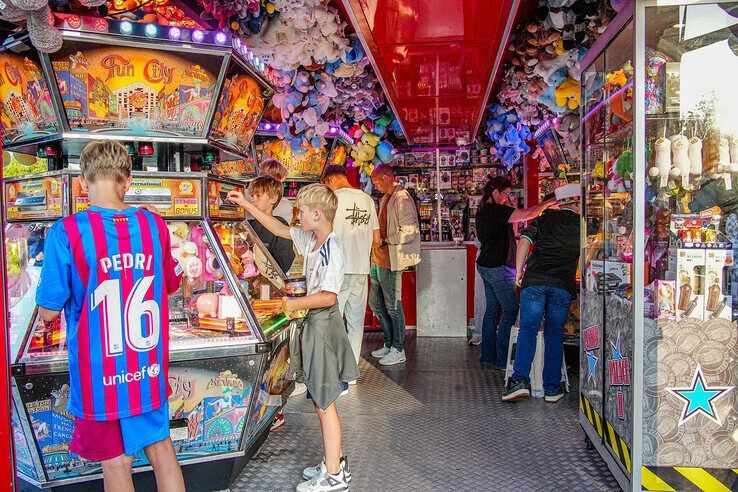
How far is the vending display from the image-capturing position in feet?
7.69

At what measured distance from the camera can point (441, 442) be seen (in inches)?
132

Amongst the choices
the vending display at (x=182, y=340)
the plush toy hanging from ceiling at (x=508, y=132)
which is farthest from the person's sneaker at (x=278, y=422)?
the plush toy hanging from ceiling at (x=508, y=132)

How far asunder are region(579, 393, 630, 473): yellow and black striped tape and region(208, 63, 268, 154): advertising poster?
231 cm

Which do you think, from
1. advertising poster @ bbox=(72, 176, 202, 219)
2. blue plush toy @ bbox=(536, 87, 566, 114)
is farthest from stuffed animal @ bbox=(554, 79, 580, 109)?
advertising poster @ bbox=(72, 176, 202, 219)

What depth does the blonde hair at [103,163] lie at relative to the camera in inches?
80.4

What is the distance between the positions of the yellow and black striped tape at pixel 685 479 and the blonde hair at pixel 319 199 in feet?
5.75

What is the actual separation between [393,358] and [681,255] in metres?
3.18

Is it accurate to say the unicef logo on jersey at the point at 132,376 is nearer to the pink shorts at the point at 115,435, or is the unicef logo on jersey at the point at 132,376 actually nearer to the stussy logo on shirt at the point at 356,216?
the pink shorts at the point at 115,435

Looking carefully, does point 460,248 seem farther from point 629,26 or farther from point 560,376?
point 629,26

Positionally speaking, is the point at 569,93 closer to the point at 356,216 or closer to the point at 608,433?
the point at 356,216

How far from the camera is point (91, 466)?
2.43m

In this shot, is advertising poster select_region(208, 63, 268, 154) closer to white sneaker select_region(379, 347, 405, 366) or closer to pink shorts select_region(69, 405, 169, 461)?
pink shorts select_region(69, 405, 169, 461)

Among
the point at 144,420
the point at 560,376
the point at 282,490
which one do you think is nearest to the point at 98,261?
the point at 144,420

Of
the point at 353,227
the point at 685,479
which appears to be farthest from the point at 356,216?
the point at 685,479
